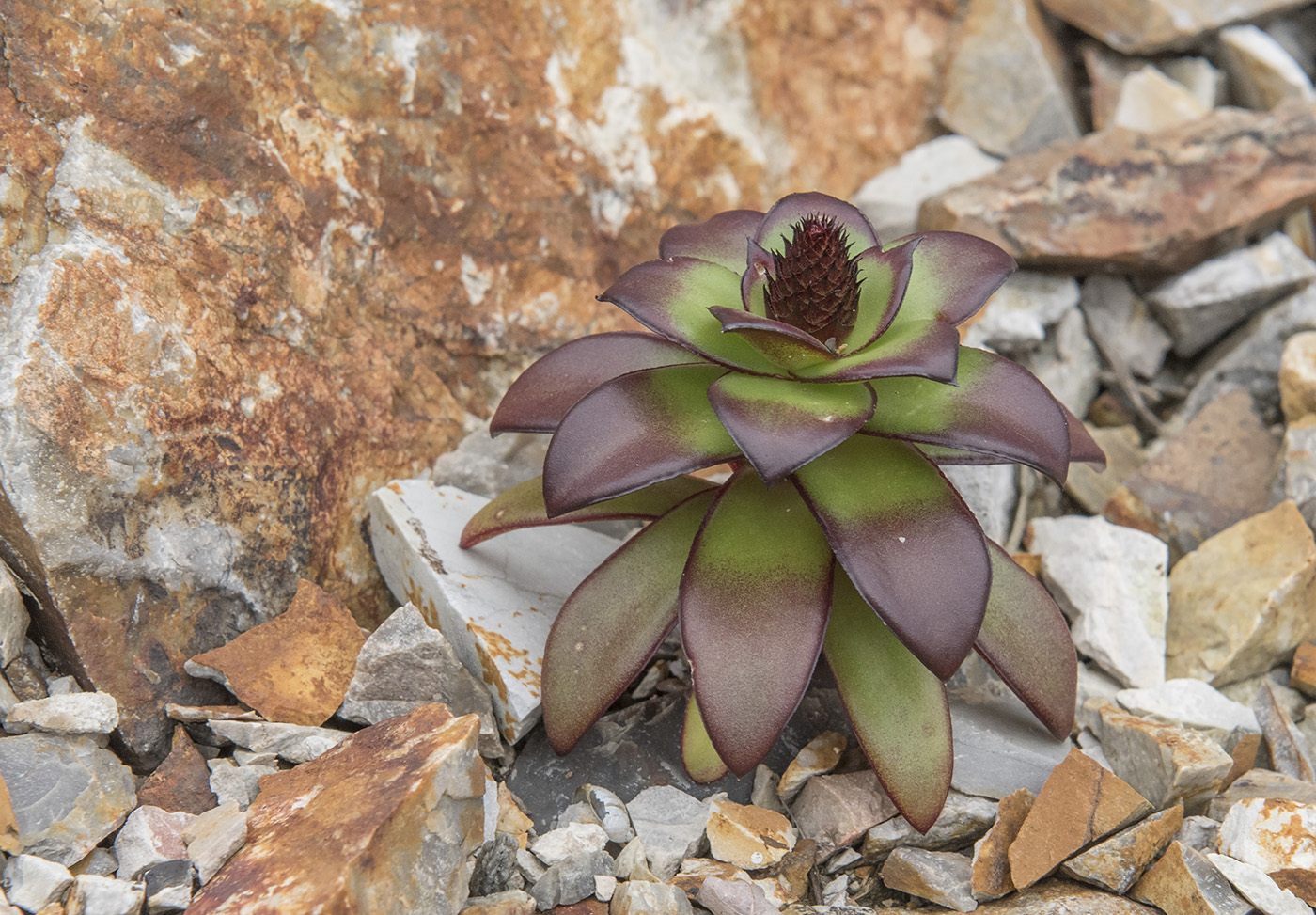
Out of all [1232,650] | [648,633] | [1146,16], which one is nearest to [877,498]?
[648,633]

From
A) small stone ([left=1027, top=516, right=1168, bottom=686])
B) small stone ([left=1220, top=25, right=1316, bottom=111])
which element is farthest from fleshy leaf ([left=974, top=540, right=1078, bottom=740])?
small stone ([left=1220, top=25, right=1316, bottom=111])

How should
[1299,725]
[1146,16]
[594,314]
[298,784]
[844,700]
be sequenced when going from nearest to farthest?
[298,784] → [844,700] → [1299,725] → [594,314] → [1146,16]

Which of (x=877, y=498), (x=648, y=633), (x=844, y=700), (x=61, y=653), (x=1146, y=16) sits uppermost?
(x=1146, y=16)

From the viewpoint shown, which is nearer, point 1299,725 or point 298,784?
point 298,784

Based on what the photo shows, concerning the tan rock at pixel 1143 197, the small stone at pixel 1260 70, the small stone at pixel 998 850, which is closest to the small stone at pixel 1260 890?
the small stone at pixel 998 850

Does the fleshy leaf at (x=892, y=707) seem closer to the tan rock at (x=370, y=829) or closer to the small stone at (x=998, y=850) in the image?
the small stone at (x=998, y=850)

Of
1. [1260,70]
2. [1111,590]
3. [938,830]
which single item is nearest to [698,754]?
[938,830]

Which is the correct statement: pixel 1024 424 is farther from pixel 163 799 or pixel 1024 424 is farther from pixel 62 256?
pixel 62 256
